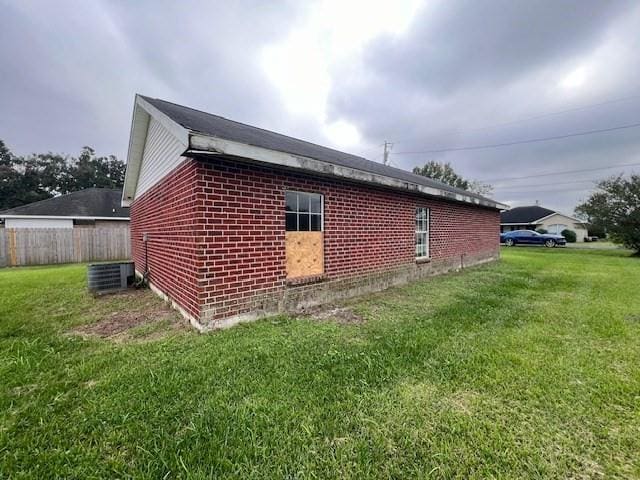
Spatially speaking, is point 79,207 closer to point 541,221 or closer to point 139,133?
point 139,133

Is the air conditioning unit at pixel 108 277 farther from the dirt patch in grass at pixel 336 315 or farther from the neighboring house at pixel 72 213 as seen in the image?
the neighboring house at pixel 72 213

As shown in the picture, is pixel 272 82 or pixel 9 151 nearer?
pixel 272 82

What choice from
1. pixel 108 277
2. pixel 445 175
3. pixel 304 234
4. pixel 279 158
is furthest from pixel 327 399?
pixel 445 175

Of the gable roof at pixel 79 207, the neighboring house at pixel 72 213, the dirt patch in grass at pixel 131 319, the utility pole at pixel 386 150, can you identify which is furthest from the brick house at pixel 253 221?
the utility pole at pixel 386 150

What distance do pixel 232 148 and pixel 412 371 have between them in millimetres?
3516

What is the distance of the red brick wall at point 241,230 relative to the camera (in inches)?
149

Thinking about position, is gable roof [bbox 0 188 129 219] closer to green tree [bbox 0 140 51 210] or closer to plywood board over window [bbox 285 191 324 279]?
plywood board over window [bbox 285 191 324 279]

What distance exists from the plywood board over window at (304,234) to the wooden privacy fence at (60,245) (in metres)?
14.7

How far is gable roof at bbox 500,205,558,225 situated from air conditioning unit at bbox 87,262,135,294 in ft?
141

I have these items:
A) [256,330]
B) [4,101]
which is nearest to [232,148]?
[256,330]

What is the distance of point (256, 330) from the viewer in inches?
148

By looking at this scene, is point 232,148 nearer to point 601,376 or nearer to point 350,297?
point 350,297

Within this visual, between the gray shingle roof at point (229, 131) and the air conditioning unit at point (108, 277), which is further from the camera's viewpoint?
the air conditioning unit at point (108, 277)

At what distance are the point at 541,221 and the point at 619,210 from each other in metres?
22.1
